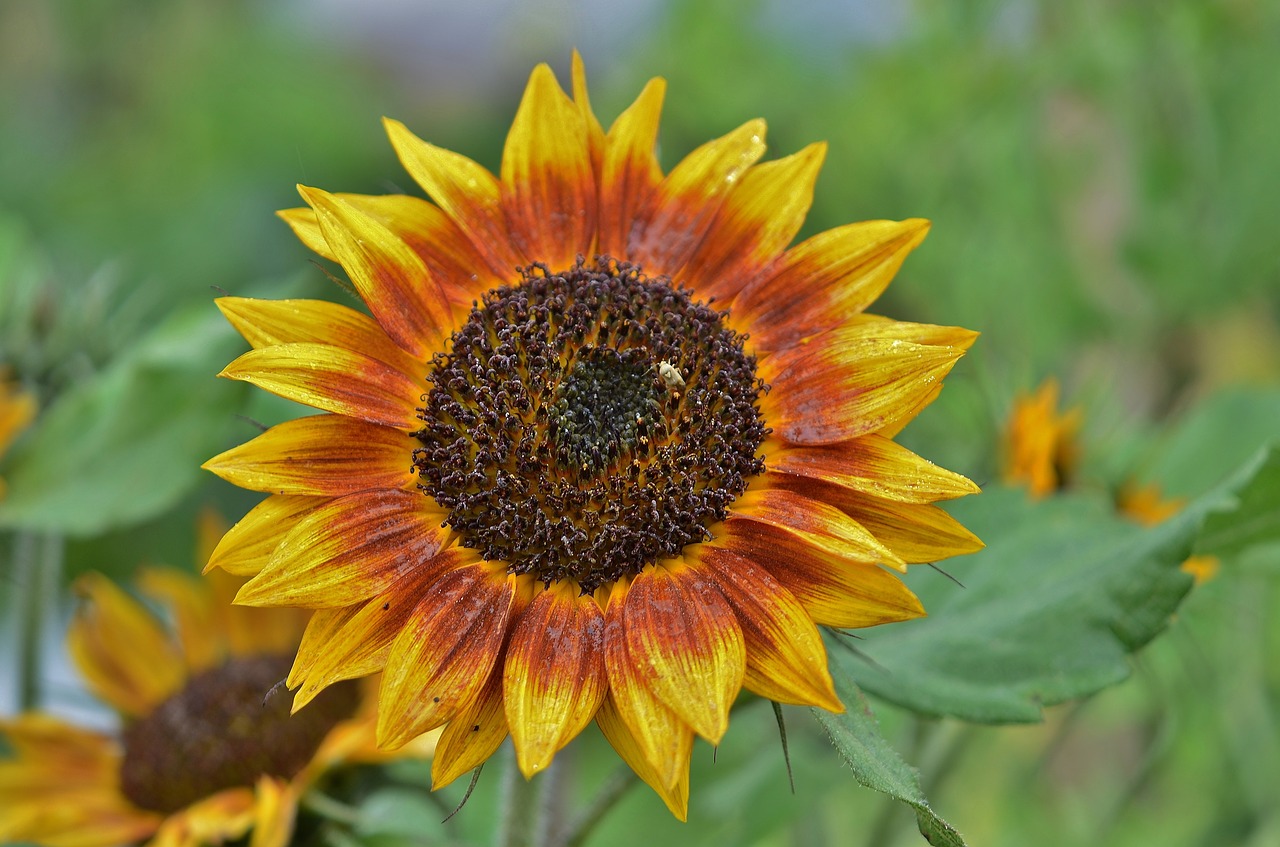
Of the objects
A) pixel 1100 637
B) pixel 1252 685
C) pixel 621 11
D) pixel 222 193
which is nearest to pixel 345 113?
pixel 222 193

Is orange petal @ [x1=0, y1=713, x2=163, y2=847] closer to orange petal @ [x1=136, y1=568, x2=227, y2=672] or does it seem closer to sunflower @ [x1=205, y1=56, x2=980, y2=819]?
orange petal @ [x1=136, y1=568, x2=227, y2=672]

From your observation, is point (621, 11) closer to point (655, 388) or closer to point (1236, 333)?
point (1236, 333)

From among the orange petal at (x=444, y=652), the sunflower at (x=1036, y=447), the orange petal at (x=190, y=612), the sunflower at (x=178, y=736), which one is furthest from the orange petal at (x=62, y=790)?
the sunflower at (x=1036, y=447)

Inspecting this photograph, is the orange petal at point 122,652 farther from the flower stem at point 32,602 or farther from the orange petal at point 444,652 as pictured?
the orange petal at point 444,652

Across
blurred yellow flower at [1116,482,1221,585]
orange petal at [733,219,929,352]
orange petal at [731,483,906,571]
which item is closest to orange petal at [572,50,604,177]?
orange petal at [733,219,929,352]

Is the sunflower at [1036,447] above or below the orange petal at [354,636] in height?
below

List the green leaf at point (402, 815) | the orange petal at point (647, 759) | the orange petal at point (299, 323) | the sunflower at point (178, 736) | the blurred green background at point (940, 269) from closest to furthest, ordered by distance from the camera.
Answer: the orange petal at point (647, 759) → the orange petal at point (299, 323) → the green leaf at point (402, 815) → the sunflower at point (178, 736) → the blurred green background at point (940, 269)

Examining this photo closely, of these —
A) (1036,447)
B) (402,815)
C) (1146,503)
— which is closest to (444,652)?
(402,815)

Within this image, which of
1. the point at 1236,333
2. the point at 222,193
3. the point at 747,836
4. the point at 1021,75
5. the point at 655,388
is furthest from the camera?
the point at 222,193
